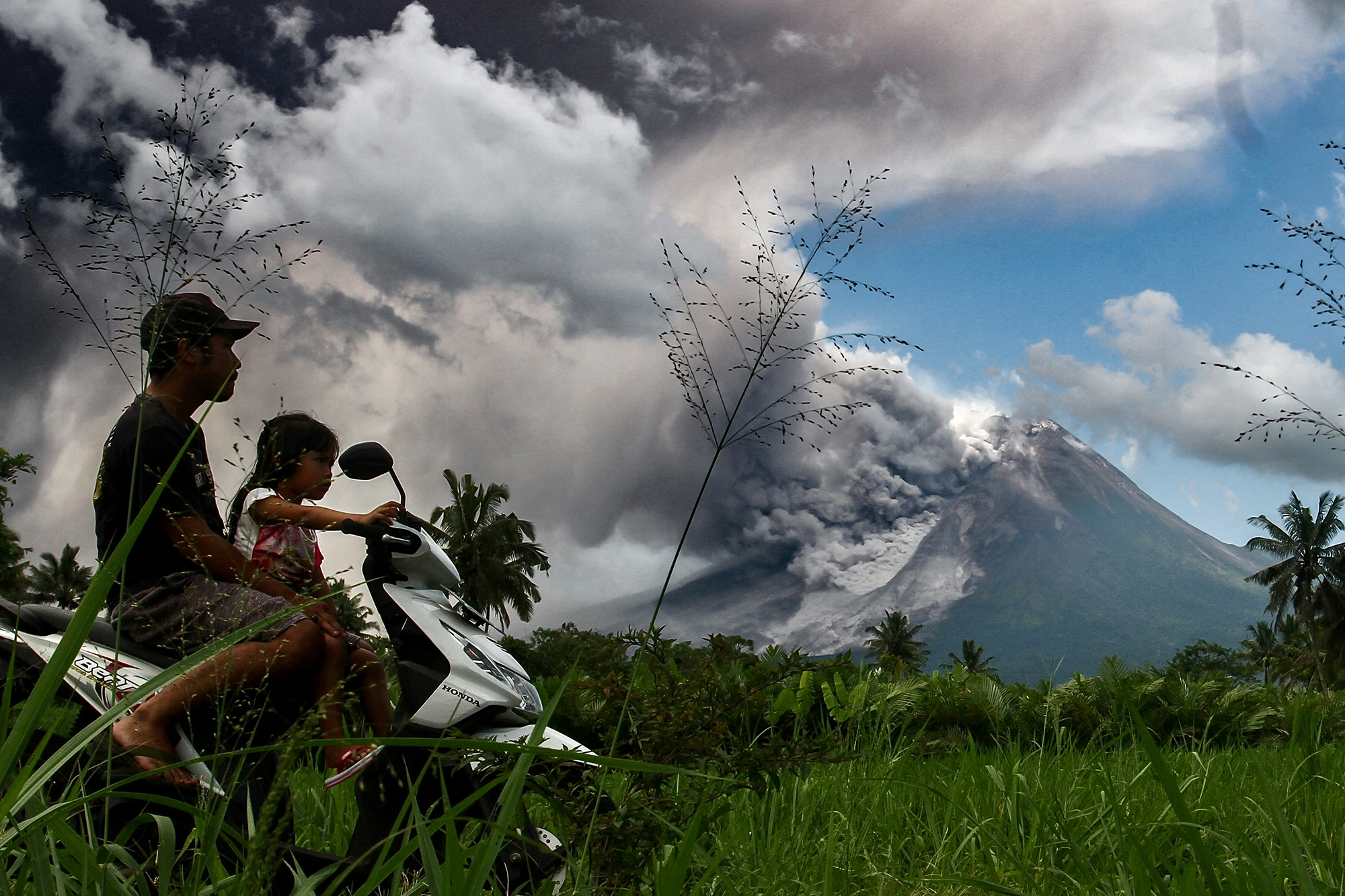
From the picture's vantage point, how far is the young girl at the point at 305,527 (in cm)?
181

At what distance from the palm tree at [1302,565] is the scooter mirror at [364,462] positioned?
211 ft

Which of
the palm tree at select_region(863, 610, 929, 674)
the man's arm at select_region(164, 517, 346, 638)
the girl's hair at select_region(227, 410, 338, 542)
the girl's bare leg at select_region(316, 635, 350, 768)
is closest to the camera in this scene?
the girl's hair at select_region(227, 410, 338, 542)

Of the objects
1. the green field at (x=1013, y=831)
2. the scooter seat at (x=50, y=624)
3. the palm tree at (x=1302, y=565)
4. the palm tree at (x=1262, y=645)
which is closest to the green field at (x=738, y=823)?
the green field at (x=1013, y=831)

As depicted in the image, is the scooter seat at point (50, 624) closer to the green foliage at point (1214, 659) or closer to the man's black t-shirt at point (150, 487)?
the man's black t-shirt at point (150, 487)

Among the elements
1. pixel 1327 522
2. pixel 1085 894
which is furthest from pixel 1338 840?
pixel 1327 522

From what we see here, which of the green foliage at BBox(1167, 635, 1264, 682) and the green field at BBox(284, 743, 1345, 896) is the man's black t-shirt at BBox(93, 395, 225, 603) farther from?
the green foliage at BBox(1167, 635, 1264, 682)

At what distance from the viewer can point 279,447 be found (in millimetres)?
2305

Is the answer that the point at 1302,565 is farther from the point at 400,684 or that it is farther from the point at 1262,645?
the point at 400,684

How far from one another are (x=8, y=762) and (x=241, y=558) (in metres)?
1.10

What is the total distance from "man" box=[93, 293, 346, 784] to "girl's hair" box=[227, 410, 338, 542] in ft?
0.61

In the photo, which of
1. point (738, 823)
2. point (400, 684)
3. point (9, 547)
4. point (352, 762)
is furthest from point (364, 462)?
point (9, 547)

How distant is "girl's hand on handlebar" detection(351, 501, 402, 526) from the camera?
2.37m

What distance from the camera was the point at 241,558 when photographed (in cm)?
211

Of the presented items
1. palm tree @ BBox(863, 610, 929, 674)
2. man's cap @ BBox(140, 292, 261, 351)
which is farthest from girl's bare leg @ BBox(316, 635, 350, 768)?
palm tree @ BBox(863, 610, 929, 674)
